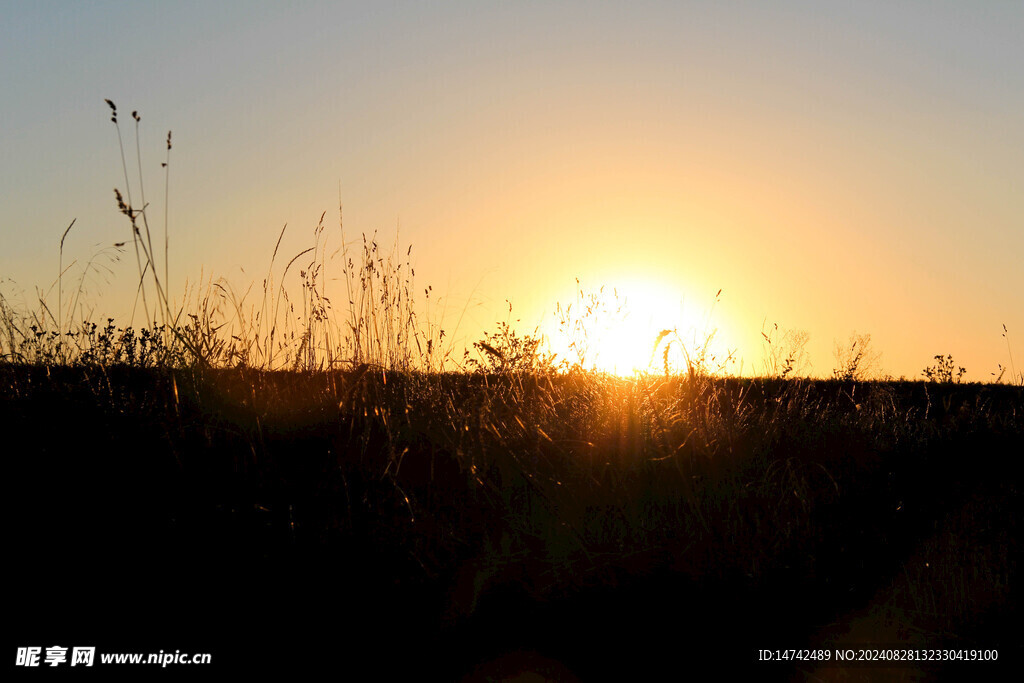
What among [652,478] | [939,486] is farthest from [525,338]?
[939,486]

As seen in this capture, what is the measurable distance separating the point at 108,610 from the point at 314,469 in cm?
80

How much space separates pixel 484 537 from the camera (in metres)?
2.38

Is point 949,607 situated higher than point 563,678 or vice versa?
point 949,607

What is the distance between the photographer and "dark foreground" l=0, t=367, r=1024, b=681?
199 centimetres

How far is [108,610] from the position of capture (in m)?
2.05

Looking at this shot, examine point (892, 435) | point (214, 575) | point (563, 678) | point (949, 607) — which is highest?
point (892, 435)

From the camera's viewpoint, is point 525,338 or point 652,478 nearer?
point 652,478

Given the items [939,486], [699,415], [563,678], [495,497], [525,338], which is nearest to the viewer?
[563,678]

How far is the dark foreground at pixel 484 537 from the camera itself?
1.99m

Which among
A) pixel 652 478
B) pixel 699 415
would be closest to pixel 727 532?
pixel 652 478

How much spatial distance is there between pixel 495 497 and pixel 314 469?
0.69 m

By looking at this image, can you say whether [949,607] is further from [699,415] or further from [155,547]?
[155,547]

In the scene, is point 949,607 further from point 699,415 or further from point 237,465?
point 237,465

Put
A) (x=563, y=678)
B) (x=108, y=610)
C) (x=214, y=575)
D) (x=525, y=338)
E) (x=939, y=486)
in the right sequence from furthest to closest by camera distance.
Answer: (x=525, y=338), (x=939, y=486), (x=214, y=575), (x=108, y=610), (x=563, y=678)
